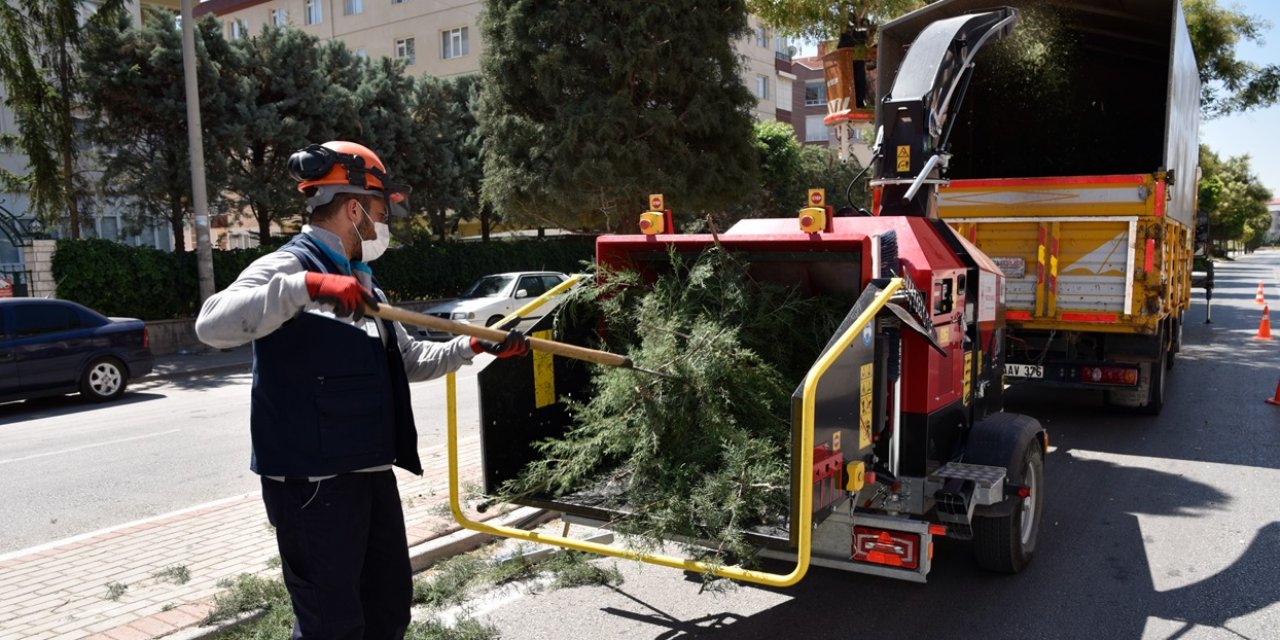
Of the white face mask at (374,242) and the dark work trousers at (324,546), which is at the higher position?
the white face mask at (374,242)

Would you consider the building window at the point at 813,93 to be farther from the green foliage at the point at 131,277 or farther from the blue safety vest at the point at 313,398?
the blue safety vest at the point at 313,398

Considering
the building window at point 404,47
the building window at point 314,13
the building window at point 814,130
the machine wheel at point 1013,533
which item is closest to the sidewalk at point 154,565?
the machine wheel at point 1013,533

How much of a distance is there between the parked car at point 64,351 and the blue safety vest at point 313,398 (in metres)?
10.2

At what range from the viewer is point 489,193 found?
1878 cm

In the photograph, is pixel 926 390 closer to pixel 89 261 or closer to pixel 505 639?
pixel 505 639

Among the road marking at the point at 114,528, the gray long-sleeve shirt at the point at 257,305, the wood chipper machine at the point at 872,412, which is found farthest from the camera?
the road marking at the point at 114,528

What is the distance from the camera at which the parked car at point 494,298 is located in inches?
645

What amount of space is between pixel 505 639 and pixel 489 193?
50.9 ft

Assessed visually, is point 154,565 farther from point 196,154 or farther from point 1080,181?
point 196,154

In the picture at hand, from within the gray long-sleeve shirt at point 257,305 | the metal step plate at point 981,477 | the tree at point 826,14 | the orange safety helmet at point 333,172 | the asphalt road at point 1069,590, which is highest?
the tree at point 826,14

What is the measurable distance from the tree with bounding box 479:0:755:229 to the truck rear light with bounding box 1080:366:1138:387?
32.9 ft

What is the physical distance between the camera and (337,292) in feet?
8.20

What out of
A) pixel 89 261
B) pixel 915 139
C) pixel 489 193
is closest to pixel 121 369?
pixel 89 261

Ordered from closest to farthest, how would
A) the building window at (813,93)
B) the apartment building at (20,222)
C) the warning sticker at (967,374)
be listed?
1. the warning sticker at (967,374)
2. the apartment building at (20,222)
3. the building window at (813,93)
